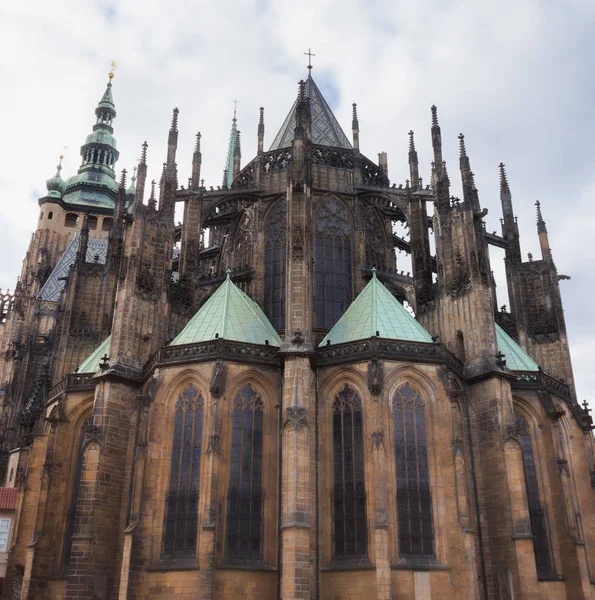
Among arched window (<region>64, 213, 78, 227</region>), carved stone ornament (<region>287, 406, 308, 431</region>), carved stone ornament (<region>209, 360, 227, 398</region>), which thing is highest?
arched window (<region>64, 213, 78, 227</region>)

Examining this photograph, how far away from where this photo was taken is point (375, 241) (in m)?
35.5

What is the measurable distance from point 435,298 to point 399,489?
978 centimetres

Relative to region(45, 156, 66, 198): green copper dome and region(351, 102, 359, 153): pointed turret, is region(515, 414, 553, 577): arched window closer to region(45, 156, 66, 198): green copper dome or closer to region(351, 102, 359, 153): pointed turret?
region(351, 102, 359, 153): pointed turret

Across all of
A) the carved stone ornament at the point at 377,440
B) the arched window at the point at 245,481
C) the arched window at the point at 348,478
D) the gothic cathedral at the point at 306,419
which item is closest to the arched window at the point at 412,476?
the gothic cathedral at the point at 306,419

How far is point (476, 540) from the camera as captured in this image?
24875mm

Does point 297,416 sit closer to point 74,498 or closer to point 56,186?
point 74,498

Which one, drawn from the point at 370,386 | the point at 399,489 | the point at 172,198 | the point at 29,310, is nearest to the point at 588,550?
the point at 399,489

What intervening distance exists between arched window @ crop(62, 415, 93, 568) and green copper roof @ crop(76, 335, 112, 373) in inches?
79.3

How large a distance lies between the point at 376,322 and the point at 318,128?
1499 cm

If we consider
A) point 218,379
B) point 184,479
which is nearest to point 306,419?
point 218,379

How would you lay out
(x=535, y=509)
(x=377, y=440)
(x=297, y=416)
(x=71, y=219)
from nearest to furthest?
1. (x=297, y=416)
2. (x=377, y=440)
3. (x=535, y=509)
4. (x=71, y=219)

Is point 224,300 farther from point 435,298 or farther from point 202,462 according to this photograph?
point 435,298

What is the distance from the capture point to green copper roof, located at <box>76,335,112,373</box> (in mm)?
30000

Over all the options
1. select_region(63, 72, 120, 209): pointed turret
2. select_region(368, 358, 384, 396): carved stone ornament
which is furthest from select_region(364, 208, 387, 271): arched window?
select_region(63, 72, 120, 209): pointed turret
